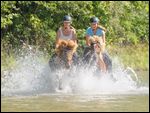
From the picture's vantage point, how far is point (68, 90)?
14.0 metres

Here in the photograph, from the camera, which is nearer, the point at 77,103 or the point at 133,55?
the point at 77,103

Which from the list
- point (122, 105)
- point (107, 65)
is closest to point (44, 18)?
point (107, 65)

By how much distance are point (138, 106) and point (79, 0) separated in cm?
1225

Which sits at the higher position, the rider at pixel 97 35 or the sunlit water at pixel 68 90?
the rider at pixel 97 35

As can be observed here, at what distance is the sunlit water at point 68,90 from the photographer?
10523 mm

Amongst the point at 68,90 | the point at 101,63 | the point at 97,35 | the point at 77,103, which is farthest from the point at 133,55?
the point at 77,103

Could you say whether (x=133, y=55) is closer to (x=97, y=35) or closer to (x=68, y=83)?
(x=97, y=35)

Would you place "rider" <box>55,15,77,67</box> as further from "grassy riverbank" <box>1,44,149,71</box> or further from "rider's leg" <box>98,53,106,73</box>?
"grassy riverbank" <box>1,44,149,71</box>

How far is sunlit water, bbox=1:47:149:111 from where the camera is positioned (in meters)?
10.5

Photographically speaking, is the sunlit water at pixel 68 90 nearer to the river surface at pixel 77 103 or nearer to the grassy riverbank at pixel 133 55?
the river surface at pixel 77 103

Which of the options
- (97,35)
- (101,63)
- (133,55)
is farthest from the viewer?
(133,55)

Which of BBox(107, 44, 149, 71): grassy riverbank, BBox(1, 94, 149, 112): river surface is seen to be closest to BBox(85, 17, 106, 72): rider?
BBox(1, 94, 149, 112): river surface

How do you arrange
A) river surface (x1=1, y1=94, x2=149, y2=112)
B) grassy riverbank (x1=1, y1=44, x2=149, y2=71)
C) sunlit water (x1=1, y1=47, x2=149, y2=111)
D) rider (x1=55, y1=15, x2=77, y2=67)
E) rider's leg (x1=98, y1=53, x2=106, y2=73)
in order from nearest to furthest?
river surface (x1=1, y1=94, x2=149, y2=112) < sunlit water (x1=1, y1=47, x2=149, y2=111) < rider (x1=55, y1=15, x2=77, y2=67) < rider's leg (x1=98, y1=53, x2=106, y2=73) < grassy riverbank (x1=1, y1=44, x2=149, y2=71)

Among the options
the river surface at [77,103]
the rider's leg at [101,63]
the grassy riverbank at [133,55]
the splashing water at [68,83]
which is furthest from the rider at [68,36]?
the grassy riverbank at [133,55]
